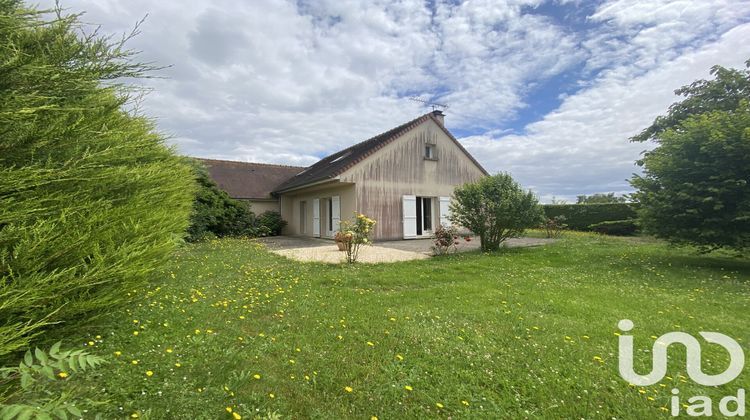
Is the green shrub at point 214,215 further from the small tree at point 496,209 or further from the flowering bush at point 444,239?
the small tree at point 496,209

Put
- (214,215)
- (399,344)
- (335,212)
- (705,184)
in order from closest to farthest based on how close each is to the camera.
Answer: (399,344)
(705,184)
(214,215)
(335,212)

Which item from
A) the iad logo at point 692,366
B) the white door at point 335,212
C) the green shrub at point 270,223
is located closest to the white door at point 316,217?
the white door at point 335,212

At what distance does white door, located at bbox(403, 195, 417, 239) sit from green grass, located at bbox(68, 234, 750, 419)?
27.5ft

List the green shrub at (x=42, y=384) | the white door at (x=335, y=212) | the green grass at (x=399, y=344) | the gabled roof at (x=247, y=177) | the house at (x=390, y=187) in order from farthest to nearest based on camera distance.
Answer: the gabled roof at (x=247, y=177), the white door at (x=335, y=212), the house at (x=390, y=187), the green grass at (x=399, y=344), the green shrub at (x=42, y=384)

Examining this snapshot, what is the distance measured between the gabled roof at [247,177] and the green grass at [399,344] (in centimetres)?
1309

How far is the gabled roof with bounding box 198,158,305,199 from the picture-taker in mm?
18719

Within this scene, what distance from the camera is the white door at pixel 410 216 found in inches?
583

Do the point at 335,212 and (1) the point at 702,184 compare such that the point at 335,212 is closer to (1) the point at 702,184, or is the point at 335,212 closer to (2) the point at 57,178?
(1) the point at 702,184

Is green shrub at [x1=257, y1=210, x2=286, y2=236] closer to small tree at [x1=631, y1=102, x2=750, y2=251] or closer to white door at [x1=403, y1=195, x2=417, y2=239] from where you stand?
white door at [x1=403, y1=195, x2=417, y2=239]

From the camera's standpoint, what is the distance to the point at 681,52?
8.13 m

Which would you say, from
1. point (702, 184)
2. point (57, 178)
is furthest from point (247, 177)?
point (702, 184)

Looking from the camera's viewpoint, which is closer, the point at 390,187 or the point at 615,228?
the point at 390,187

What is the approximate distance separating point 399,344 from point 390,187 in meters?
11.6

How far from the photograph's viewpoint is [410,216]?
1491 centimetres
